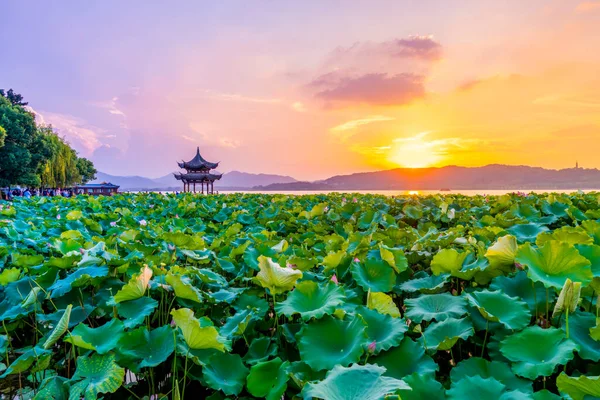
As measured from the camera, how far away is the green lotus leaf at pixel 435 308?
1205 millimetres

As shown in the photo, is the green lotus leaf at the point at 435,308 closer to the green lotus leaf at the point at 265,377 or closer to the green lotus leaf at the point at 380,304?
the green lotus leaf at the point at 380,304

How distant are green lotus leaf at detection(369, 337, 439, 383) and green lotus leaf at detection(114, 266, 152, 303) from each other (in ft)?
2.67

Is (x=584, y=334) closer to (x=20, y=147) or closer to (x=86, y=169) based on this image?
(x=20, y=147)

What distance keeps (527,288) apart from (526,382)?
420mm

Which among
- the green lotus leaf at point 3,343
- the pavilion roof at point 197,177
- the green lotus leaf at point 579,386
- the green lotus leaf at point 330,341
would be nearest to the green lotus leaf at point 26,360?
the green lotus leaf at point 3,343

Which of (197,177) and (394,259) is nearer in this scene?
(394,259)

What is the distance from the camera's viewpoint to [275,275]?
1269mm

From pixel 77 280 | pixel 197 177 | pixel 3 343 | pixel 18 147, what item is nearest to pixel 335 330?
pixel 77 280

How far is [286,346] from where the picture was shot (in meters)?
1.25

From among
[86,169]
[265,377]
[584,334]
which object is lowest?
[265,377]

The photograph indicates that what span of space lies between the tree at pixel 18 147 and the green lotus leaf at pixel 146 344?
37.8m

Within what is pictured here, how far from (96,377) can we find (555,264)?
1.44 m

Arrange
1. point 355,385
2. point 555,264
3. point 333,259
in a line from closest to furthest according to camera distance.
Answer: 1. point 355,385
2. point 555,264
3. point 333,259

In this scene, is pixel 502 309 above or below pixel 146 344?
above
